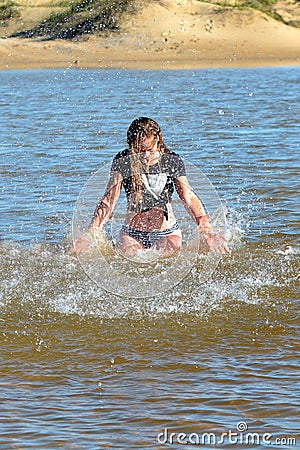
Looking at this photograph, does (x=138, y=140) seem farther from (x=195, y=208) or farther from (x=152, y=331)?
(x=152, y=331)

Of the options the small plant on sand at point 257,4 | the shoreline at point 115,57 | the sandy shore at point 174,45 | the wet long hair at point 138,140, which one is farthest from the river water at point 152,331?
the small plant on sand at point 257,4

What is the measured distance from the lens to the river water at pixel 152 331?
13.6 feet

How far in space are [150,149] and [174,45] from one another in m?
24.2

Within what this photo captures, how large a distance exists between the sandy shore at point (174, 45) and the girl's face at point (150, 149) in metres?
21.4

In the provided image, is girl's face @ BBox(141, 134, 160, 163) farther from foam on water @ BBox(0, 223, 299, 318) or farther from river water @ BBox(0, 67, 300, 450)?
river water @ BBox(0, 67, 300, 450)

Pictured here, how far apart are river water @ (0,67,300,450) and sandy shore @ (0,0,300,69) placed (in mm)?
16677

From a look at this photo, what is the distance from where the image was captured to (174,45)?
97.0 feet

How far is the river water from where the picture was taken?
163 inches

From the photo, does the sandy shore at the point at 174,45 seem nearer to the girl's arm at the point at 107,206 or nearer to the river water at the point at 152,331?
the river water at the point at 152,331

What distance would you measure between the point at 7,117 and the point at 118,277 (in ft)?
31.8

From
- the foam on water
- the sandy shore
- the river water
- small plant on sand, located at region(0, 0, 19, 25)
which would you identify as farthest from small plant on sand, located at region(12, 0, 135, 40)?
the foam on water

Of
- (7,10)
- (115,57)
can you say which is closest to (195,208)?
(115,57)

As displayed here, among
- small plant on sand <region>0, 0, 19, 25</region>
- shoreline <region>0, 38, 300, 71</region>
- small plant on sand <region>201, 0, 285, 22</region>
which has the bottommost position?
shoreline <region>0, 38, 300, 71</region>

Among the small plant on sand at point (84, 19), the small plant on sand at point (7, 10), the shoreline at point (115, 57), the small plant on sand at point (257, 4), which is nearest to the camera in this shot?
the small plant on sand at point (84, 19)
